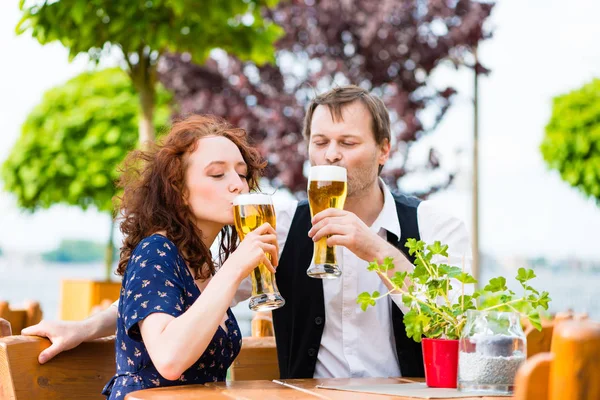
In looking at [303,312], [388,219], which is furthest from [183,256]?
[388,219]

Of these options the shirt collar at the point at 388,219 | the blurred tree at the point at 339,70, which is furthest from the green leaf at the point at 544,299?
the blurred tree at the point at 339,70

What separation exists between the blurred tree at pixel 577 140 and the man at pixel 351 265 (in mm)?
10774

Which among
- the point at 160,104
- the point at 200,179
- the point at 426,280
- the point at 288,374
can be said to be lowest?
the point at 288,374

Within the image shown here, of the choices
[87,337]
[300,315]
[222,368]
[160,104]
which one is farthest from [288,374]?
[160,104]

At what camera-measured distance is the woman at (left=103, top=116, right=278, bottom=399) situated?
2098 millimetres

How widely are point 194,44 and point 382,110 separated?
3159 mm

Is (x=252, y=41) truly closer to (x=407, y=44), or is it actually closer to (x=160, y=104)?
(x=407, y=44)

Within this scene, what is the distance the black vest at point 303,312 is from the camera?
3070mm

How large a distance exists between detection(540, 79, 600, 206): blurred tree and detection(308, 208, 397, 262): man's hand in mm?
11581

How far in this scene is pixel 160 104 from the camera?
15477 millimetres

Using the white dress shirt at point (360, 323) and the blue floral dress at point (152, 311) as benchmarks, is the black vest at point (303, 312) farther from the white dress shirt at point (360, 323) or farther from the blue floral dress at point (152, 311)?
the blue floral dress at point (152, 311)

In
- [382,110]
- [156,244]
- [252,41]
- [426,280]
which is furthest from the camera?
[252,41]

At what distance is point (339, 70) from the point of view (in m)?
13.5

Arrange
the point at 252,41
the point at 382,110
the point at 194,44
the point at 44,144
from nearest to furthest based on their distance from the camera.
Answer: the point at 382,110 → the point at 194,44 → the point at 252,41 → the point at 44,144
